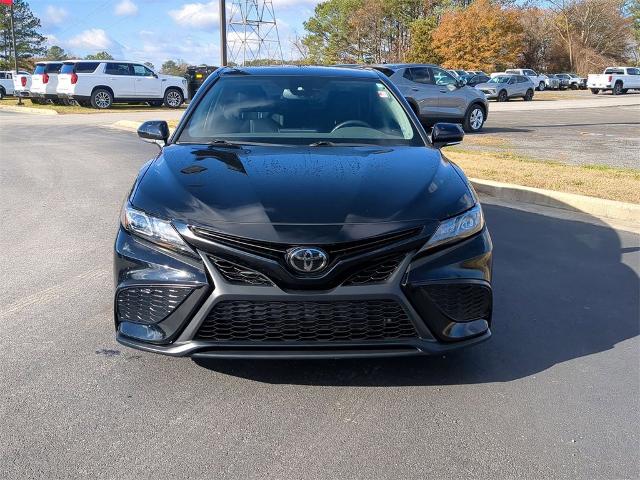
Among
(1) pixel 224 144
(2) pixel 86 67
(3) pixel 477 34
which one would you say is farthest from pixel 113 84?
(3) pixel 477 34

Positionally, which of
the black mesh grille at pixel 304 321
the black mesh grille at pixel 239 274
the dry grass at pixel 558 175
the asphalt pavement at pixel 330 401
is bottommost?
the asphalt pavement at pixel 330 401

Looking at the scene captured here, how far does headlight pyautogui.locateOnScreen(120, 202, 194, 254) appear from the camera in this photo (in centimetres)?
302

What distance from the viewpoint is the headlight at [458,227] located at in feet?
10.1

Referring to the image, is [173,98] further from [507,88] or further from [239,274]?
[239,274]

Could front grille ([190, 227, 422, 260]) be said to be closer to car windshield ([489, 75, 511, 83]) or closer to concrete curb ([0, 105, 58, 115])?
concrete curb ([0, 105, 58, 115])

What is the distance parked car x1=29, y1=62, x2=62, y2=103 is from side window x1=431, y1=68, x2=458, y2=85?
16598mm

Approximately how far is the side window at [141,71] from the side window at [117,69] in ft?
0.98

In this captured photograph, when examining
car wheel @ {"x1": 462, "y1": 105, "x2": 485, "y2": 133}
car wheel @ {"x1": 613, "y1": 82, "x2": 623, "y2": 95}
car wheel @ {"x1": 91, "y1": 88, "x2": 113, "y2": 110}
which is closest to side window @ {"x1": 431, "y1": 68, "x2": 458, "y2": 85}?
car wheel @ {"x1": 462, "y1": 105, "x2": 485, "y2": 133}

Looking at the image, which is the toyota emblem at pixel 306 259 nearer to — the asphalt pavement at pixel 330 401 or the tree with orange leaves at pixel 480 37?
the asphalt pavement at pixel 330 401

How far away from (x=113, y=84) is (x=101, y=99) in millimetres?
776

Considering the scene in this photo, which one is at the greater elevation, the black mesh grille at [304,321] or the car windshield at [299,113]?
the car windshield at [299,113]

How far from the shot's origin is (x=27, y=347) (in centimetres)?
369

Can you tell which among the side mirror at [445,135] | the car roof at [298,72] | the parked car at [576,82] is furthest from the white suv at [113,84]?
the parked car at [576,82]

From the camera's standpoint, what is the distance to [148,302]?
3.09m
